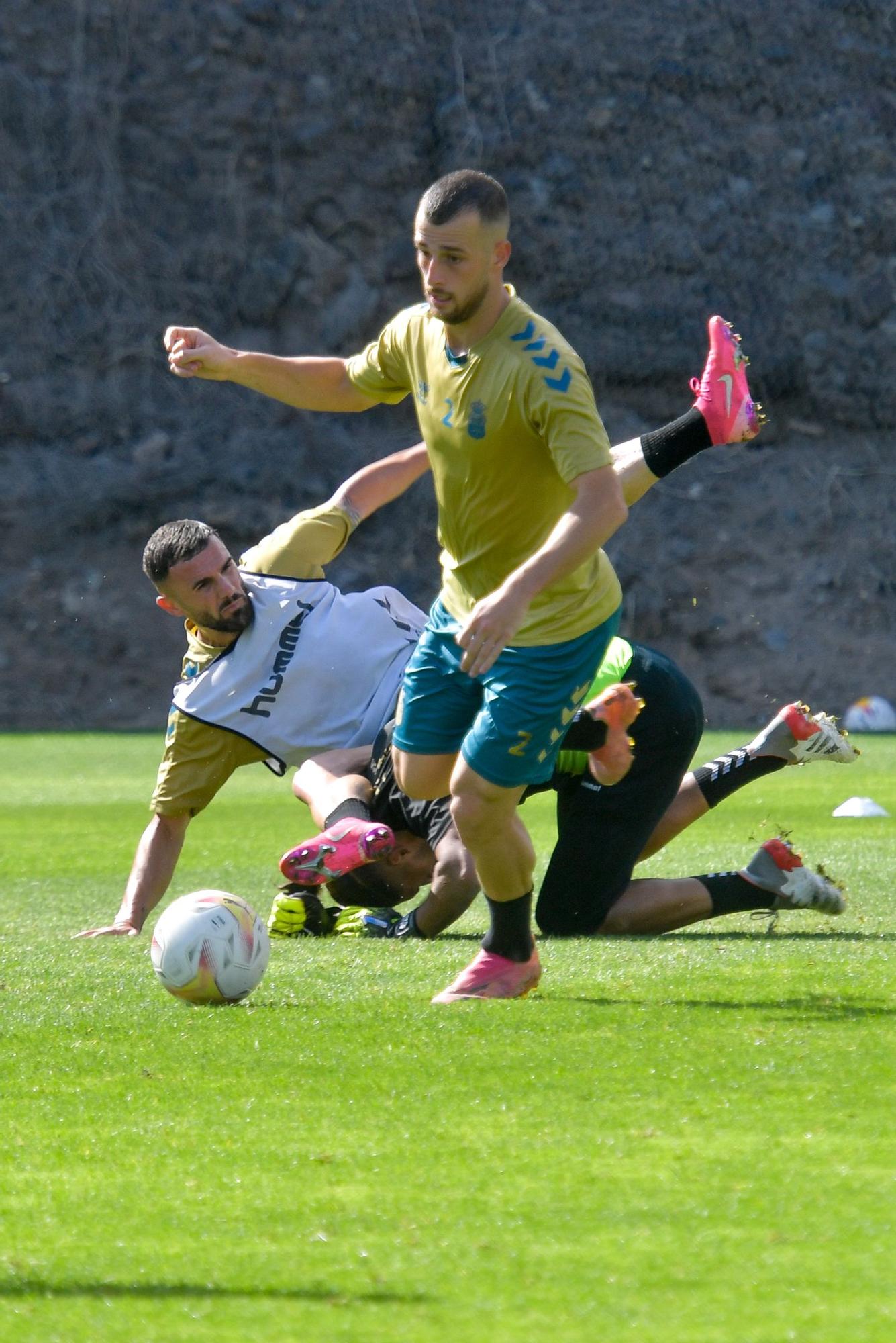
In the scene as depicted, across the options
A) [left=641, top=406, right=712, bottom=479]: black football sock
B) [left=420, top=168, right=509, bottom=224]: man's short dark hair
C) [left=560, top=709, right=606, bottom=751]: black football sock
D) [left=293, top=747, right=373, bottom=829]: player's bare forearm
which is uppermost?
[left=420, top=168, right=509, bottom=224]: man's short dark hair

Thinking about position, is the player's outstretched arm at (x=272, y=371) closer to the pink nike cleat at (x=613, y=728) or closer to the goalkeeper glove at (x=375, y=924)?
the pink nike cleat at (x=613, y=728)

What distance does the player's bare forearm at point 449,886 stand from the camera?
5.71 metres

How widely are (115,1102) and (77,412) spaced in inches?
791

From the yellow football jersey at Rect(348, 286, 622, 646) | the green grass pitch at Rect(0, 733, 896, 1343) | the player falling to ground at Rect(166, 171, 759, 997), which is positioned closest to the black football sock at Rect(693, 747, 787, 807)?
the green grass pitch at Rect(0, 733, 896, 1343)

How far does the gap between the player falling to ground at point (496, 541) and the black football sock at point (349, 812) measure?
1042 mm

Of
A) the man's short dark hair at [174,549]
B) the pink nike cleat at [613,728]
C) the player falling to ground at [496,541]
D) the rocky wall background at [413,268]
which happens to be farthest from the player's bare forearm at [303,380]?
the rocky wall background at [413,268]

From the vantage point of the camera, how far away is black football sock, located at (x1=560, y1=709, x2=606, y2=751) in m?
4.84

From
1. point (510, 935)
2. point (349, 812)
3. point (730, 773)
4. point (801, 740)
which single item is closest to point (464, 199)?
point (510, 935)

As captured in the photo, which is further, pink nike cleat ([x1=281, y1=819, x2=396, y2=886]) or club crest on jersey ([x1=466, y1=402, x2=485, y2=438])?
pink nike cleat ([x1=281, y1=819, x2=396, y2=886])

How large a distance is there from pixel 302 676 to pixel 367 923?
2.99 ft

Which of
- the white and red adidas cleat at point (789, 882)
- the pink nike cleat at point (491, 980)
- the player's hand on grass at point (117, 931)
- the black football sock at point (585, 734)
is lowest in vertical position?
the player's hand on grass at point (117, 931)

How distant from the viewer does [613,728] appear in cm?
487

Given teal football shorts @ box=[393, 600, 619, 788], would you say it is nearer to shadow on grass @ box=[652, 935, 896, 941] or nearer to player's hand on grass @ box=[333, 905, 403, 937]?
shadow on grass @ box=[652, 935, 896, 941]

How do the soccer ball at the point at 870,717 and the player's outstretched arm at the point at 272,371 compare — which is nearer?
the player's outstretched arm at the point at 272,371
